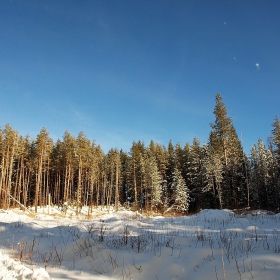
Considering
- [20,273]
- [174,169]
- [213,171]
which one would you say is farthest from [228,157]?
[20,273]

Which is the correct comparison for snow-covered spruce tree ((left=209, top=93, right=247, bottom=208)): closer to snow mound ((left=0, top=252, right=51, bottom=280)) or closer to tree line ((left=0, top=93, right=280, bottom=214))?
tree line ((left=0, top=93, right=280, bottom=214))

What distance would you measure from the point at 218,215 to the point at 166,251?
490 inches

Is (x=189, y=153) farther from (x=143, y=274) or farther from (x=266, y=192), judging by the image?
(x=143, y=274)

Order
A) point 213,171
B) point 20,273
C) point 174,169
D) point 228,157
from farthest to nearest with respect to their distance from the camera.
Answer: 1. point 174,169
2. point 228,157
3. point 213,171
4. point 20,273

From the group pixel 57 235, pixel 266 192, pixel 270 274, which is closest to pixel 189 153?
pixel 266 192

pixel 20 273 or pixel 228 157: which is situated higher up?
pixel 228 157

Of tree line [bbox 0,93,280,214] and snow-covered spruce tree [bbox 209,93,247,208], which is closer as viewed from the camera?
snow-covered spruce tree [bbox 209,93,247,208]

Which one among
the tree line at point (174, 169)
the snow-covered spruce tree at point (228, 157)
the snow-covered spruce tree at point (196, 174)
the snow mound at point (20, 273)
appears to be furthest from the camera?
the snow-covered spruce tree at point (196, 174)

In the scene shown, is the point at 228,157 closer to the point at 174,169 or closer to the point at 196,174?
the point at 196,174

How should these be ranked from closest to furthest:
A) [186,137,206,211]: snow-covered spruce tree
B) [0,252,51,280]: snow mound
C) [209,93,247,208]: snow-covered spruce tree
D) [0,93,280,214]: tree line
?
1. [0,252,51,280]: snow mound
2. [209,93,247,208]: snow-covered spruce tree
3. [0,93,280,214]: tree line
4. [186,137,206,211]: snow-covered spruce tree

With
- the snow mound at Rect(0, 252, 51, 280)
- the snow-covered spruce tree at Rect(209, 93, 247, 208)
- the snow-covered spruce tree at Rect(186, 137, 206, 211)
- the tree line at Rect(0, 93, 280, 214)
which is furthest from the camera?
the snow-covered spruce tree at Rect(186, 137, 206, 211)

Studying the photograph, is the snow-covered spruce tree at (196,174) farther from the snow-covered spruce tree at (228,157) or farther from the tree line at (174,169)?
the snow-covered spruce tree at (228,157)

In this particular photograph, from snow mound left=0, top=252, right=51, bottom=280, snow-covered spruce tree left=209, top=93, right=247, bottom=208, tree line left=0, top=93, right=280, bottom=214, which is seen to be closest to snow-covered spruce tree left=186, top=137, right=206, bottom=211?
tree line left=0, top=93, right=280, bottom=214

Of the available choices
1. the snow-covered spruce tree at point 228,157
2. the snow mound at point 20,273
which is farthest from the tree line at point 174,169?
the snow mound at point 20,273
